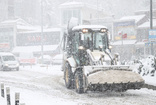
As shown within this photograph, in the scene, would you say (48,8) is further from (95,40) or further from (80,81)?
(80,81)

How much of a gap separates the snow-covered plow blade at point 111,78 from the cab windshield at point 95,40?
185cm

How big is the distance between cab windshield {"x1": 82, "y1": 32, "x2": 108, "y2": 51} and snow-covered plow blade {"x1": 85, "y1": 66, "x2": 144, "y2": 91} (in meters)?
1.85

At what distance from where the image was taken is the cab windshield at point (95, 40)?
12883mm

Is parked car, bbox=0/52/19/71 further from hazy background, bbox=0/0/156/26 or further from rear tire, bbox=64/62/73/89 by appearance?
hazy background, bbox=0/0/156/26

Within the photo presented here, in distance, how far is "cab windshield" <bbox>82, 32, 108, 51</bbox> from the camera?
12.9 meters

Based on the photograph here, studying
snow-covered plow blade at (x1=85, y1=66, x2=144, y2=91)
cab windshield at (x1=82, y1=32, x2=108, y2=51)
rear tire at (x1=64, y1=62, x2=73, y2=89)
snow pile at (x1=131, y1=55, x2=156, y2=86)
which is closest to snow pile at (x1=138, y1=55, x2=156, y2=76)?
snow pile at (x1=131, y1=55, x2=156, y2=86)

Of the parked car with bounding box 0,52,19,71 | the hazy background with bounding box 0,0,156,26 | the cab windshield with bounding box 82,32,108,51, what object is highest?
the hazy background with bounding box 0,0,156,26

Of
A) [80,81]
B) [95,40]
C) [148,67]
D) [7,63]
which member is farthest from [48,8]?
[80,81]

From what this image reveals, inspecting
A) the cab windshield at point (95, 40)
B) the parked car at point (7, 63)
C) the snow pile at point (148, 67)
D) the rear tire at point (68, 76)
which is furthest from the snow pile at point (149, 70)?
the parked car at point (7, 63)

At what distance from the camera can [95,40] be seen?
514 inches

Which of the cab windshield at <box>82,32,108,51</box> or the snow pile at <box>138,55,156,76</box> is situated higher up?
the cab windshield at <box>82,32,108,51</box>

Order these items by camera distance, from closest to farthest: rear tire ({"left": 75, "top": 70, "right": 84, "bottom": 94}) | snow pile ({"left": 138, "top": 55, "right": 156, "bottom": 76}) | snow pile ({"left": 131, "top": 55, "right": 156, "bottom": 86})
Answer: rear tire ({"left": 75, "top": 70, "right": 84, "bottom": 94})
snow pile ({"left": 131, "top": 55, "right": 156, "bottom": 86})
snow pile ({"left": 138, "top": 55, "right": 156, "bottom": 76})

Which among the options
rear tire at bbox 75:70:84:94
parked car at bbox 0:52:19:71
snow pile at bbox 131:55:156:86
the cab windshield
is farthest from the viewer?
parked car at bbox 0:52:19:71

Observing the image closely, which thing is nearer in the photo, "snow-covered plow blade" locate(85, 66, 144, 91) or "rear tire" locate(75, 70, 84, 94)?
"snow-covered plow blade" locate(85, 66, 144, 91)
